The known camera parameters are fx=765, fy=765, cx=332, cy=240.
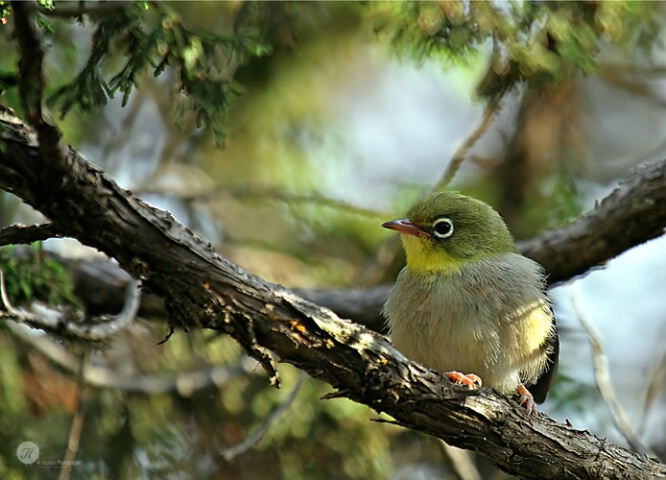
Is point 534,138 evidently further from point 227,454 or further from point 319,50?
point 227,454

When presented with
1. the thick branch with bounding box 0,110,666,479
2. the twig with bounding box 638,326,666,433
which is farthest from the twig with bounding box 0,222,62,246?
the twig with bounding box 638,326,666,433

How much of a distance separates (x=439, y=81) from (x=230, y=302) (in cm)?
979

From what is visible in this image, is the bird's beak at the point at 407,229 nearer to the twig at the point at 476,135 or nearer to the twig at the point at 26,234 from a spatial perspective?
the twig at the point at 476,135

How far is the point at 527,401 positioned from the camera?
451 cm

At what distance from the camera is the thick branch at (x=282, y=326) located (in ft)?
9.16

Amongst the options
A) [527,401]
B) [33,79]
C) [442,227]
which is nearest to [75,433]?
[442,227]

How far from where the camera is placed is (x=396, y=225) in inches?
195

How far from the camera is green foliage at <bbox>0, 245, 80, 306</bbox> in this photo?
4551 mm

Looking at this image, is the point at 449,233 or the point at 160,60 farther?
the point at 449,233

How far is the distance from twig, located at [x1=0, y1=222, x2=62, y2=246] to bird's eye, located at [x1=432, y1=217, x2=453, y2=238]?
2679mm

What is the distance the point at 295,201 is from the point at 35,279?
2372mm

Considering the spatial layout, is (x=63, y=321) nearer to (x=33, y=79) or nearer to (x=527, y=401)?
(x=33, y=79)

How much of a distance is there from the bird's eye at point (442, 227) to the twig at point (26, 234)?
2679 mm

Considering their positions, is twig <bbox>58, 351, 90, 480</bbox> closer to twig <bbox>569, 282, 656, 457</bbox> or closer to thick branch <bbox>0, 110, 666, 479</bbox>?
thick branch <bbox>0, 110, 666, 479</bbox>
